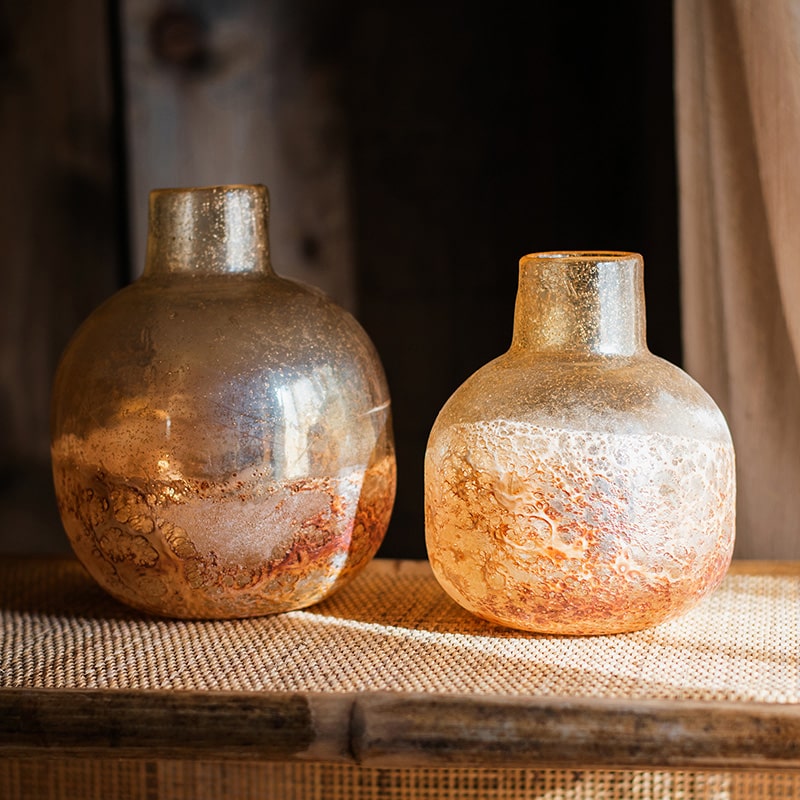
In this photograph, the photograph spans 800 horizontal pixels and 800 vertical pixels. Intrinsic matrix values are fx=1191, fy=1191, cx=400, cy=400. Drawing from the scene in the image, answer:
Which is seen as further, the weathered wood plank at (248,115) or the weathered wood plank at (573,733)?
the weathered wood plank at (248,115)

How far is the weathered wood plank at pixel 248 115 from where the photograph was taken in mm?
1162

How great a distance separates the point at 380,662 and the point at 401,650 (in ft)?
0.08

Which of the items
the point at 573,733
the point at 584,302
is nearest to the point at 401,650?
the point at 573,733

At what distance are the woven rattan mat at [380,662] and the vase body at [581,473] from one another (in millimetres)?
37

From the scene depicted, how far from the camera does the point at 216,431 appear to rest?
735 mm

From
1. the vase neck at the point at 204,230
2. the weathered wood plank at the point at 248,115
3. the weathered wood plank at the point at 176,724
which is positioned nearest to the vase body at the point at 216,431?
the vase neck at the point at 204,230

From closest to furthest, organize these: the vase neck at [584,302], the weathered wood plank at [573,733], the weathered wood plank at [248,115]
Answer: the weathered wood plank at [573,733], the vase neck at [584,302], the weathered wood plank at [248,115]

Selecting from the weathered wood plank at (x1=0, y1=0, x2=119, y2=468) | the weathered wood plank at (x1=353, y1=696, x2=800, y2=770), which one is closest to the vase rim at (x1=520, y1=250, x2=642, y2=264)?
the weathered wood plank at (x1=353, y1=696, x2=800, y2=770)

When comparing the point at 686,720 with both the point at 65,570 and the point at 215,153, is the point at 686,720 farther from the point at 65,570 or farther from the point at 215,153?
the point at 215,153

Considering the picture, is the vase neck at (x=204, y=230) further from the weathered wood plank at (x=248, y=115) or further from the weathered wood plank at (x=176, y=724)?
the weathered wood plank at (x=248, y=115)

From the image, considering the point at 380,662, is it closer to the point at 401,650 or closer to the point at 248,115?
the point at 401,650

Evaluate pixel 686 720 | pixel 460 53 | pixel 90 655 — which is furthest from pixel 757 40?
pixel 90 655

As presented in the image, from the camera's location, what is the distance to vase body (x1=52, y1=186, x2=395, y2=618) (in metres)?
0.74

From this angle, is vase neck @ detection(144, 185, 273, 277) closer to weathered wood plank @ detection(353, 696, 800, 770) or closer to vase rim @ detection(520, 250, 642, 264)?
vase rim @ detection(520, 250, 642, 264)
